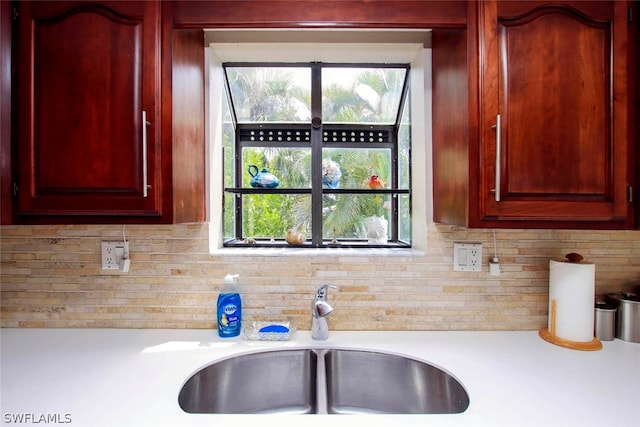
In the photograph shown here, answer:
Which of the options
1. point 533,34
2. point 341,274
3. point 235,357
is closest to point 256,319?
point 235,357

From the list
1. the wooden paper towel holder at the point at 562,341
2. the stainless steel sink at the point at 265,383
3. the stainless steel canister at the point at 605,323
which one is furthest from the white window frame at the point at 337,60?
the stainless steel canister at the point at 605,323

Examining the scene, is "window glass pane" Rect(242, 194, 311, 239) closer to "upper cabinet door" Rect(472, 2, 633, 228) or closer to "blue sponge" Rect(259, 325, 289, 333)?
"blue sponge" Rect(259, 325, 289, 333)

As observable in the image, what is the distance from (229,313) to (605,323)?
149 cm

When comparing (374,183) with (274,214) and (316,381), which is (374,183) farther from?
(316,381)

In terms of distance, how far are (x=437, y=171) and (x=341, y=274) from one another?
1.98ft

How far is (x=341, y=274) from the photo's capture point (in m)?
1.35

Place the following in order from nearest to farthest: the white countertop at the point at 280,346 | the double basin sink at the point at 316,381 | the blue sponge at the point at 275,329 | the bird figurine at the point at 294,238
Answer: the white countertop at the point at 280,346 < the double basin sink at the point at 316,381 < the blue sponge at the point at 275,329 < the bird figurine at the point at 294,238

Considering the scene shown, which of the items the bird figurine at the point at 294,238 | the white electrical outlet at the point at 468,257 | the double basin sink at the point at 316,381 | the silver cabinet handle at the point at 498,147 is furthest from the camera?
the bird figurine at the point at 294,238

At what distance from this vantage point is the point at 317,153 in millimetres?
1584

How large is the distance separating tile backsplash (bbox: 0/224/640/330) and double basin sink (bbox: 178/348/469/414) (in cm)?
17

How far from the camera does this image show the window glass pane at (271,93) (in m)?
1.62

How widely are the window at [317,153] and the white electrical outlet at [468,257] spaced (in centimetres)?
29

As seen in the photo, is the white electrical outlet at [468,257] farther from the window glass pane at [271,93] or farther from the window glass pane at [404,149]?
the window glass pane at [271,93]

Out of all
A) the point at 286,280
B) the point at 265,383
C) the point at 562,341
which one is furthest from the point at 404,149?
the point at 265,383
